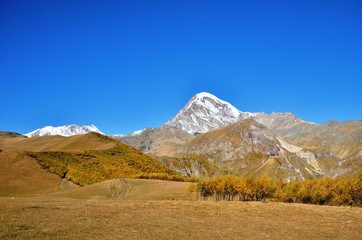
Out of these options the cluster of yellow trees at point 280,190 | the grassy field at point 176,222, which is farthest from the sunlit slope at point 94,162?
the grassy field at point 176,222

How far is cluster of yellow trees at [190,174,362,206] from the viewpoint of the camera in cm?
7953

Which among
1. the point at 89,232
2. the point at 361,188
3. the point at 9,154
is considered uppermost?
the point at 9,154

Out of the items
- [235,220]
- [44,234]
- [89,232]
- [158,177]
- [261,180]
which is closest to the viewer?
[44,234]

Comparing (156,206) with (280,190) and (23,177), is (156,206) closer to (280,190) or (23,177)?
(280,190)

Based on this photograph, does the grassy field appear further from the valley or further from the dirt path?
the dirt path

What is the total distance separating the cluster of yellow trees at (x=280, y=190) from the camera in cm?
7953

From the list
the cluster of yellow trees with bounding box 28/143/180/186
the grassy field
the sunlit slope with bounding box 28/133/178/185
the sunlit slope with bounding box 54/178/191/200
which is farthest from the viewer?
the sunlit slope with bounding box 28/133/178/185

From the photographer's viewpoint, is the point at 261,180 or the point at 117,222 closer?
the point at 117,222

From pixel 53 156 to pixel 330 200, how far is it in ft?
302

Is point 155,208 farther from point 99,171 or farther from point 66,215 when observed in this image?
point 99,171

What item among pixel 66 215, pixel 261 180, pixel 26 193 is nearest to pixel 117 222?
pixel 66 215

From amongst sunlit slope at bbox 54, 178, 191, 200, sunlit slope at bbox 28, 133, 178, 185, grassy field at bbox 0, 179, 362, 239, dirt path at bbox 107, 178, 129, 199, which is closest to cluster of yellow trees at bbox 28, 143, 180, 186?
sunlit slope at bbox 28, 133, 178, 185

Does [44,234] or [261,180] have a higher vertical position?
[261,180]

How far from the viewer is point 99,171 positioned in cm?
13162
